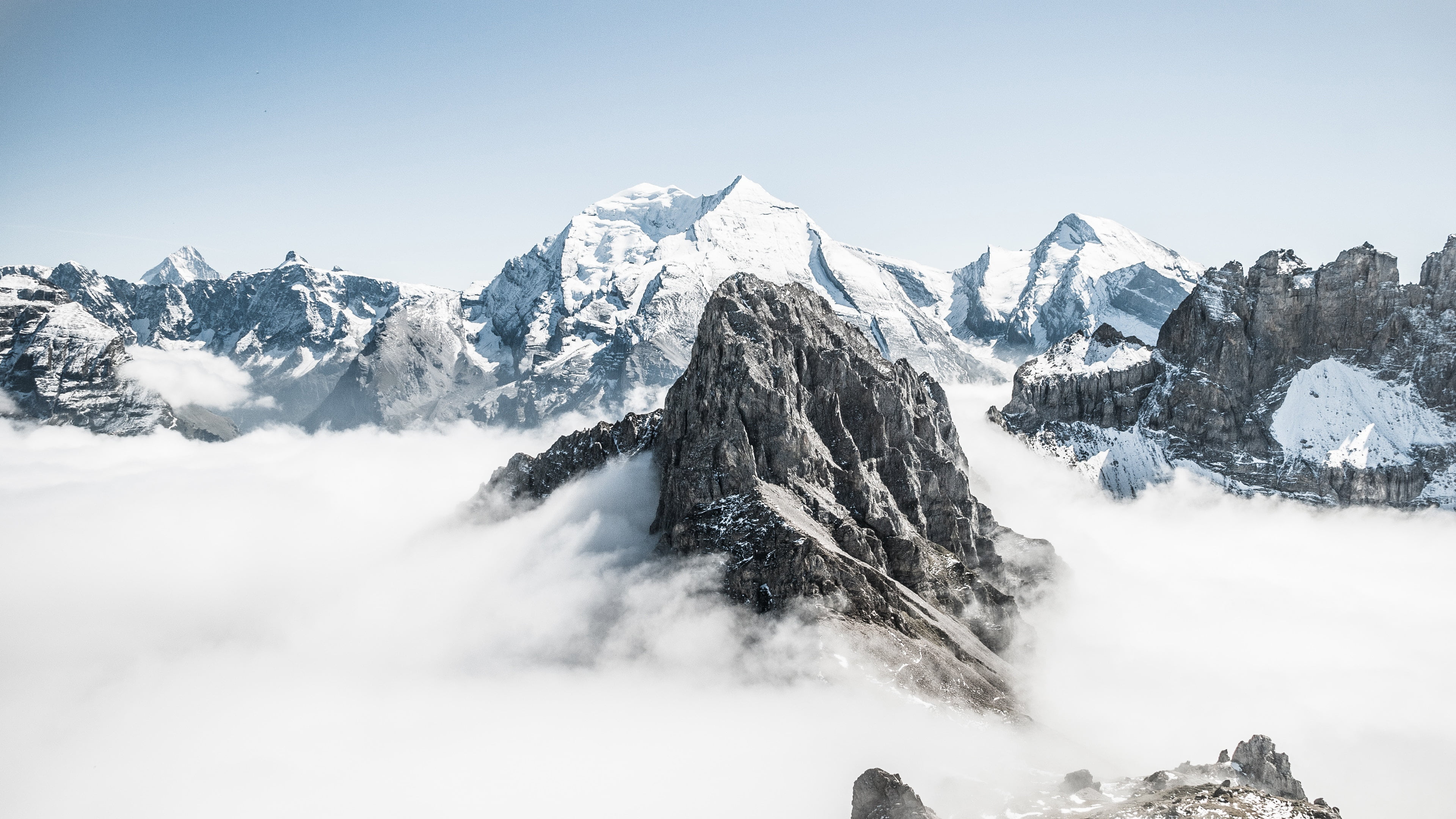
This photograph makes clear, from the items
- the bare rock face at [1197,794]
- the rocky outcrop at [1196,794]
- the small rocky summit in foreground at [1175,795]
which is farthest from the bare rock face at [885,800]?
the rocky outcrop at [1196,794]

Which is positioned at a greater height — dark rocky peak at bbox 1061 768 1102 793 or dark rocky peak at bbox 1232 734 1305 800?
dark rocky peak at bbox 1232 734 1305 800

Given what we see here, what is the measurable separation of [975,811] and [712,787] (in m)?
47.5

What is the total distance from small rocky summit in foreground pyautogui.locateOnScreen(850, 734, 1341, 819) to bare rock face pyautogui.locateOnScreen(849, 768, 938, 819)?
0.30ft

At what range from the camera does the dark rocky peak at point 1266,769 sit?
454ft

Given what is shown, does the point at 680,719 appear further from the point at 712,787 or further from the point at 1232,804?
the point at 1232,804

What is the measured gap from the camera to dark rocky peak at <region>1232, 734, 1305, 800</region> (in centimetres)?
13850

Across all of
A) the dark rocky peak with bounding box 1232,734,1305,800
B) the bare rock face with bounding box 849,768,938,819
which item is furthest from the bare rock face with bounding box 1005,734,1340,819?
the bare rock face with bounding box 849,768,938,819

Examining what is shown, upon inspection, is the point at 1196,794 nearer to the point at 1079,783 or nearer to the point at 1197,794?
the point at 1197,794

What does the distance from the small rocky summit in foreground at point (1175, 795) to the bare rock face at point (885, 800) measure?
0.09m

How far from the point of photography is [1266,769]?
139m

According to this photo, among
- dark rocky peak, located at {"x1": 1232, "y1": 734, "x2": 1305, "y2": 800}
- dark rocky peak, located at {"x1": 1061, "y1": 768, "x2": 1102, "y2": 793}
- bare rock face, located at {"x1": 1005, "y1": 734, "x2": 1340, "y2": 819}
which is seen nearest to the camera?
bare rock face, located at {"x1": 1005, "y1": 734, "x2": 1340, "y2": 819}

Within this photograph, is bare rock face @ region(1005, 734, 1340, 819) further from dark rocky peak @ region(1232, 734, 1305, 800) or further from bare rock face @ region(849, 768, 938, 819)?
bare rock face @ region(849, 768, 938, 819)

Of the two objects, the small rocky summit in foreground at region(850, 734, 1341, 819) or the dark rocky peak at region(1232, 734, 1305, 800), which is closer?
the small rocky summit in foreground at region(850, 734, 1341, 819)

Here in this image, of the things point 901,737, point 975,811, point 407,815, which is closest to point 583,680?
point 407,815
